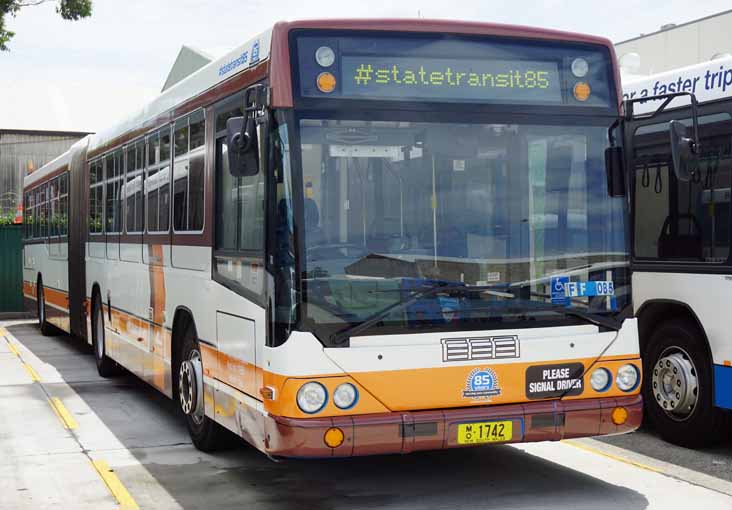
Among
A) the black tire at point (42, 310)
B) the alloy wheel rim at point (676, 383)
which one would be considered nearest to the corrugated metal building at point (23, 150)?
the black tire at point (42, 310)

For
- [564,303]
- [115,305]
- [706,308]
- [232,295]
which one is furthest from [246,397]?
[115,305]

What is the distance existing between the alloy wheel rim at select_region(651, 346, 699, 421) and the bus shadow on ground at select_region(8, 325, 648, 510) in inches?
57.5

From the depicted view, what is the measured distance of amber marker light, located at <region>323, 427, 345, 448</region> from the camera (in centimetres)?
637

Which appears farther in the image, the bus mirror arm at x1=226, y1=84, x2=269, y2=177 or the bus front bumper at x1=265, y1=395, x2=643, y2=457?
the bus mirror arm at x1=226, y1=84, x2=269, y2=177

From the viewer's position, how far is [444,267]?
6645mm

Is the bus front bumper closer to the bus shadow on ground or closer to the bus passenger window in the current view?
the bus shadow on ground

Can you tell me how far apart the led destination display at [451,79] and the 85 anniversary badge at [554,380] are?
5.61 ft

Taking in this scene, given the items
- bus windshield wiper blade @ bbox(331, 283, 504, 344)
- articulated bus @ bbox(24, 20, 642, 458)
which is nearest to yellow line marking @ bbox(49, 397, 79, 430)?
articulated bus @ bbox(24, 20, 642, 458)

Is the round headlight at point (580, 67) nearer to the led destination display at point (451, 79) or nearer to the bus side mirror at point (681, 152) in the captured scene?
the led destination display at point (451, 79)

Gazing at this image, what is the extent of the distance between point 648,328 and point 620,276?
2678 millimetres

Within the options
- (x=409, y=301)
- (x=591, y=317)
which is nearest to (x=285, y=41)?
(x=409, y=301)

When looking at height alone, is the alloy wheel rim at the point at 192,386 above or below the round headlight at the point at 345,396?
below

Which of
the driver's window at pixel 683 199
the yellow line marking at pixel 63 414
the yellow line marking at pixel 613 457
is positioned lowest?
the yellow line marking at pixel 613 457

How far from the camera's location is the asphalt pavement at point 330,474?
720 cm
